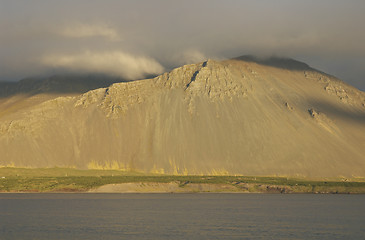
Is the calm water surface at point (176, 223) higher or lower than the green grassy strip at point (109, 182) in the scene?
lower

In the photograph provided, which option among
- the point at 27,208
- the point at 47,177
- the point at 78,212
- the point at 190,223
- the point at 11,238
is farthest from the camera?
the point at 47,177

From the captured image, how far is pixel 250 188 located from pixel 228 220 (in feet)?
292

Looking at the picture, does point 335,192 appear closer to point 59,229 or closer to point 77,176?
point 77,176

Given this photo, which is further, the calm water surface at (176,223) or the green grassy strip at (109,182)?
the green grassy strip at (109,182)

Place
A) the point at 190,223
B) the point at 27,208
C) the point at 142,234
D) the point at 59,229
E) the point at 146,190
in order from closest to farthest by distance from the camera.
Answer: the point at 142,234, the point at 59,229, the point at 190,223, the point at 27,208, the point at 146,190

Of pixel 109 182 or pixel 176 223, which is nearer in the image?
pixel 176 223

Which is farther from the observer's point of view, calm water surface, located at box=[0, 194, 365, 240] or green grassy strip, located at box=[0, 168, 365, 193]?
green grassy strip, located at box=[0, 168, 365, 193]

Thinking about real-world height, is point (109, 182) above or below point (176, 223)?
above

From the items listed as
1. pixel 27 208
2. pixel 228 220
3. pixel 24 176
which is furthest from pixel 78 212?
pixel 24 176

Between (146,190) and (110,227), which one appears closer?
(110,227)

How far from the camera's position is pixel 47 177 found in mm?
178875

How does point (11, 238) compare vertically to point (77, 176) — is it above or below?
below

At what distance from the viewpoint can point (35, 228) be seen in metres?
66.6

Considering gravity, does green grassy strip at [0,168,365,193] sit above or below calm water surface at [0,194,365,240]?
above
